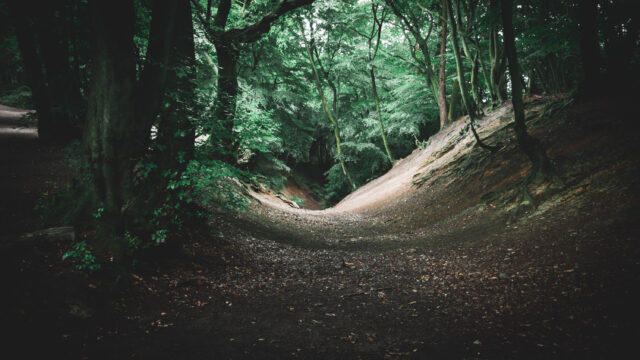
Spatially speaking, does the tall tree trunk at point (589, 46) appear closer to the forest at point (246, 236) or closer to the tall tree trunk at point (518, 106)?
the forest at point (246, 236)

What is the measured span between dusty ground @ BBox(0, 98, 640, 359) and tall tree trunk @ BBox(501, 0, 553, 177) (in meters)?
0.41

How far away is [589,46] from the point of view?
788cm

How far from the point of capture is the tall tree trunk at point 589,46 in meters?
7.51

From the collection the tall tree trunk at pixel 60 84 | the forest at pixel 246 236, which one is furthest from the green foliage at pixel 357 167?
the tall tree trunk at pixel 60 84

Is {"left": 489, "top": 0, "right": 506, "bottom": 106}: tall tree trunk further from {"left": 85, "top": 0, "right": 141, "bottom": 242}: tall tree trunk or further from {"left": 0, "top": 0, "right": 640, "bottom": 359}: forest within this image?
{"left": 85, "top": 0, "right": 141, "bottom": 242}: tall tree trunk

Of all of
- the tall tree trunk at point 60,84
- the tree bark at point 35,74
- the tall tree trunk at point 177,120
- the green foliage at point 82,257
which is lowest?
the green foliage at point 82,257

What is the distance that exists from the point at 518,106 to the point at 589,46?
2.79 metres

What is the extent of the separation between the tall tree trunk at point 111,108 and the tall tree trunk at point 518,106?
7.98 metres

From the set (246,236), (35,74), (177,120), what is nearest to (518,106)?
(246,236)

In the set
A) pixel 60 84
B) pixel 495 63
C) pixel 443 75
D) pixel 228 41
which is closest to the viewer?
pixel 60 84

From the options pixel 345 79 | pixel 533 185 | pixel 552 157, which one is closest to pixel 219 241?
pixel 533 185

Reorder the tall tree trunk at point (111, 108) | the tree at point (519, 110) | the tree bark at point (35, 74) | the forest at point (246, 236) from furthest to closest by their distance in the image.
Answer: the tree bark at point (35, 74)
the tree at point (519, 110)
the tall tree trunk at point (111, 108)
the forest at point (246, 236)

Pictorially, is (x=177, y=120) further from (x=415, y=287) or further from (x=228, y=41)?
(x=415, y=287)

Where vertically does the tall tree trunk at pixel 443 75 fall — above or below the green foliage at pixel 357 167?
above
